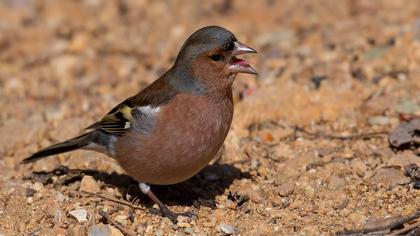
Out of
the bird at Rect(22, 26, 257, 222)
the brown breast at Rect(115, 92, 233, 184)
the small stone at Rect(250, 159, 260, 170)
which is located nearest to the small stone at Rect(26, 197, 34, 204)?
the bird at Rect(22, 26, 257, 222)

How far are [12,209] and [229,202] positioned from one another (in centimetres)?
162

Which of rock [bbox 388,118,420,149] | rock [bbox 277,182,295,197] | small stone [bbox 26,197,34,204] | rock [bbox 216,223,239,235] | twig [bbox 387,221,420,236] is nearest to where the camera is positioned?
twig [bbox 387,221,420,236]

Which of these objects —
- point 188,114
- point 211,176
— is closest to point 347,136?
point 211,176

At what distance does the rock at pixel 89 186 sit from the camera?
19.0 feet

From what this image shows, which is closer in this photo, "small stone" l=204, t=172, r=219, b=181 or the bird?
the bird

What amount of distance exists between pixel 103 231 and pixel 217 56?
1476 mm

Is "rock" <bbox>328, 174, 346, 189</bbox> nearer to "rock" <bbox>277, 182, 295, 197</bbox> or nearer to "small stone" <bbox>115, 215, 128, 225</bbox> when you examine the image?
"rock" <bbox>277, 182, 295, 197</bbox>

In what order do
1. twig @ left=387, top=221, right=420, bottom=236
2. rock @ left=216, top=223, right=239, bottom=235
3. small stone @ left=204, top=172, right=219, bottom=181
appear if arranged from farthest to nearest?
small stone @ left=204, top=172, right=219, bottom=181 < rock @ left=216, top=223, right=239, bottom=235 < twig @ left=387, top=221, right=420, bottom=236

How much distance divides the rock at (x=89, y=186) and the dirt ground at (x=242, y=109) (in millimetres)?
11

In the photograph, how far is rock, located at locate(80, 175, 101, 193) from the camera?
579 cm

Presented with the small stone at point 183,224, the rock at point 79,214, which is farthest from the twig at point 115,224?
the small stone at point 183,224

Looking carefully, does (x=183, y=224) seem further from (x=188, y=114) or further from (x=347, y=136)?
(x=347, y=136)

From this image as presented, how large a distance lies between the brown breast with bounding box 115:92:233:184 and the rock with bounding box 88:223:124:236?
524mm

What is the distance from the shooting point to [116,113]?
587 cm
